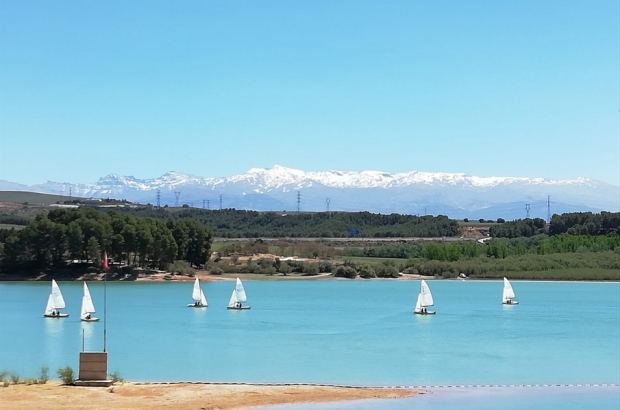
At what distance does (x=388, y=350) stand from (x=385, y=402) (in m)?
17.8

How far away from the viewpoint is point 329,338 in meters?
57.2

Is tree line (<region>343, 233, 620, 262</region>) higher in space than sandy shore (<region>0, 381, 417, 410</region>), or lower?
higher

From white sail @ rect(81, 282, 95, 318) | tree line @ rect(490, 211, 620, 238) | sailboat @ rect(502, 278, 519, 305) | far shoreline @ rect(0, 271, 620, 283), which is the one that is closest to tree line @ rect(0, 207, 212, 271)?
far shoreline @ rect(0, 271, 620, 283)

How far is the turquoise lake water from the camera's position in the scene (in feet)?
139

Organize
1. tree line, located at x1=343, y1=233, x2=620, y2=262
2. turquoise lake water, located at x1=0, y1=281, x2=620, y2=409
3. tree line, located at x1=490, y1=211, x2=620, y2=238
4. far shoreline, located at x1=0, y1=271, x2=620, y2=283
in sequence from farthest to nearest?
tree line, located at x1=490, y1=211, x2=620, y2=238 < tree line, located at x1=343, y1=233, x2=620, y2=262 < far shoreline, located at x1=0, y1=271, x2=620, y2=283 < turquoise lake water, located at x1=0, y1=281, x2=620, y2=409

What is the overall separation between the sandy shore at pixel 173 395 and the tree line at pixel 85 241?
7556 centimetres

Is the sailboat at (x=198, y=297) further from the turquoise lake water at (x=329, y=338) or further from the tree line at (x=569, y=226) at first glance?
the tree line at (x=569, y=226)

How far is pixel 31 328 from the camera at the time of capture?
60.4 m

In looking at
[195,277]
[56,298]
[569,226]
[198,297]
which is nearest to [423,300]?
[198,297]

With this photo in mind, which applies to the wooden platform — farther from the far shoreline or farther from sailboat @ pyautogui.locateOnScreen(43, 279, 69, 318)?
the far shoreline

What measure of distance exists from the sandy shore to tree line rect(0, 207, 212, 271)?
2975 inches

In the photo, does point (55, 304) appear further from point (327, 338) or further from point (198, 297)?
point (327, 338)

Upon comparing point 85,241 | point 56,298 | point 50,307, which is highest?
point 85,241

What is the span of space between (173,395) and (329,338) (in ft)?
83.8
